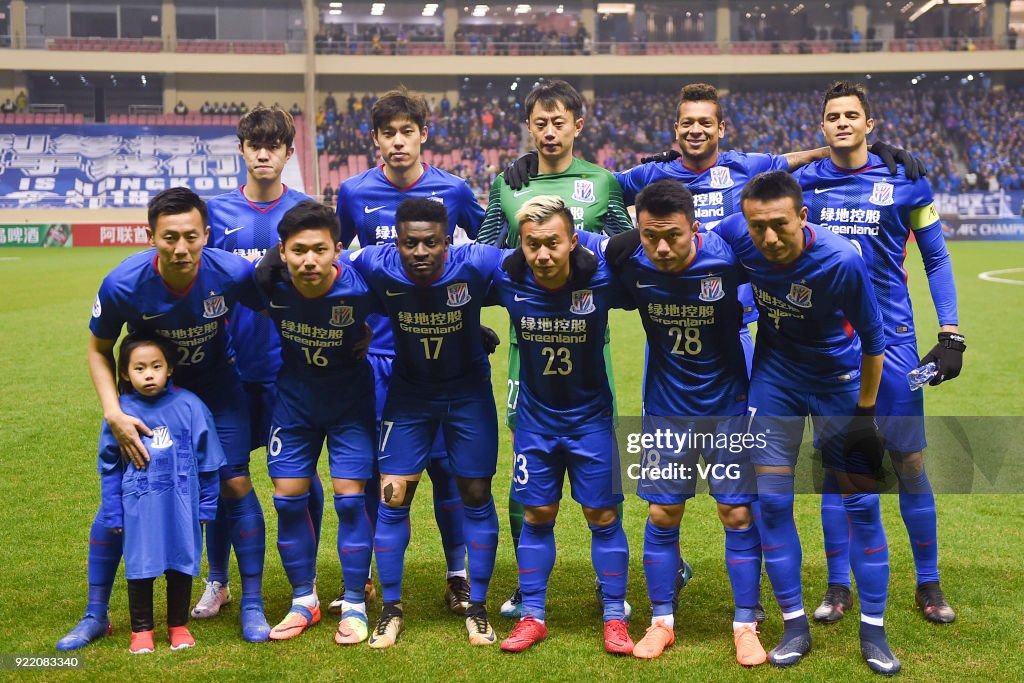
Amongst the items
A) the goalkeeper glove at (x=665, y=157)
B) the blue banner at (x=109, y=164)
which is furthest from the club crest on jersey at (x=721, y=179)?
the blue banner at (x=109, y=164)

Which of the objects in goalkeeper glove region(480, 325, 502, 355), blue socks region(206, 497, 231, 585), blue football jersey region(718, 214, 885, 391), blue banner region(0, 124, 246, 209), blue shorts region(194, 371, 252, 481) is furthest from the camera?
blue banner region(0, 124, 246, 209)

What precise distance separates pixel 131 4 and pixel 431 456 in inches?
1748

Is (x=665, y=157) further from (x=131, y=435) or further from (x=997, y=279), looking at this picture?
(x=997, y=279)

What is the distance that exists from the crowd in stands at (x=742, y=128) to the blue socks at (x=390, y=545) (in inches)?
1404

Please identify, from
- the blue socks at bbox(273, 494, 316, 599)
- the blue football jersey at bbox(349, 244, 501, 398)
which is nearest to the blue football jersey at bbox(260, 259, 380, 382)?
A: the blue football jersey at bbox(349, 244, 501, 398)

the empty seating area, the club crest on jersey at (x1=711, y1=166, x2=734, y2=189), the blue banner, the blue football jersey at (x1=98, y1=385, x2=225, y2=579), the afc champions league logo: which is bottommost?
the blue football jersey at (x1=98, y1=385, x2=225, y2=579)

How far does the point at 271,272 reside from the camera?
15.4 feet

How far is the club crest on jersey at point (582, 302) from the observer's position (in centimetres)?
461

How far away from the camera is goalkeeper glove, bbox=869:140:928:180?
502 centimetres

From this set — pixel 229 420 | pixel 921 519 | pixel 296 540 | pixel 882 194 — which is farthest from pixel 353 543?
pixel 882 194

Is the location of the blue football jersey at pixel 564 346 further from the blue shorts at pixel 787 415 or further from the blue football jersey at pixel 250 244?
the blue football jersey at pixel 250 244

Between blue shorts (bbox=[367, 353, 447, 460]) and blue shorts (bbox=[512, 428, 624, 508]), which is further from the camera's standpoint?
blue shorts (bbox=[367, 353, 447, 460])

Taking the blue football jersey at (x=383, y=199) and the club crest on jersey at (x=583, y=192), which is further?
the blue football jersey at (x=383, y=199)

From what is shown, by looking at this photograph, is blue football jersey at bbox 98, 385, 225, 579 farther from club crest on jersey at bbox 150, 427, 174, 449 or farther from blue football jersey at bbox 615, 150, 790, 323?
blue football jersey at bbox 615, 150, 790, 323
